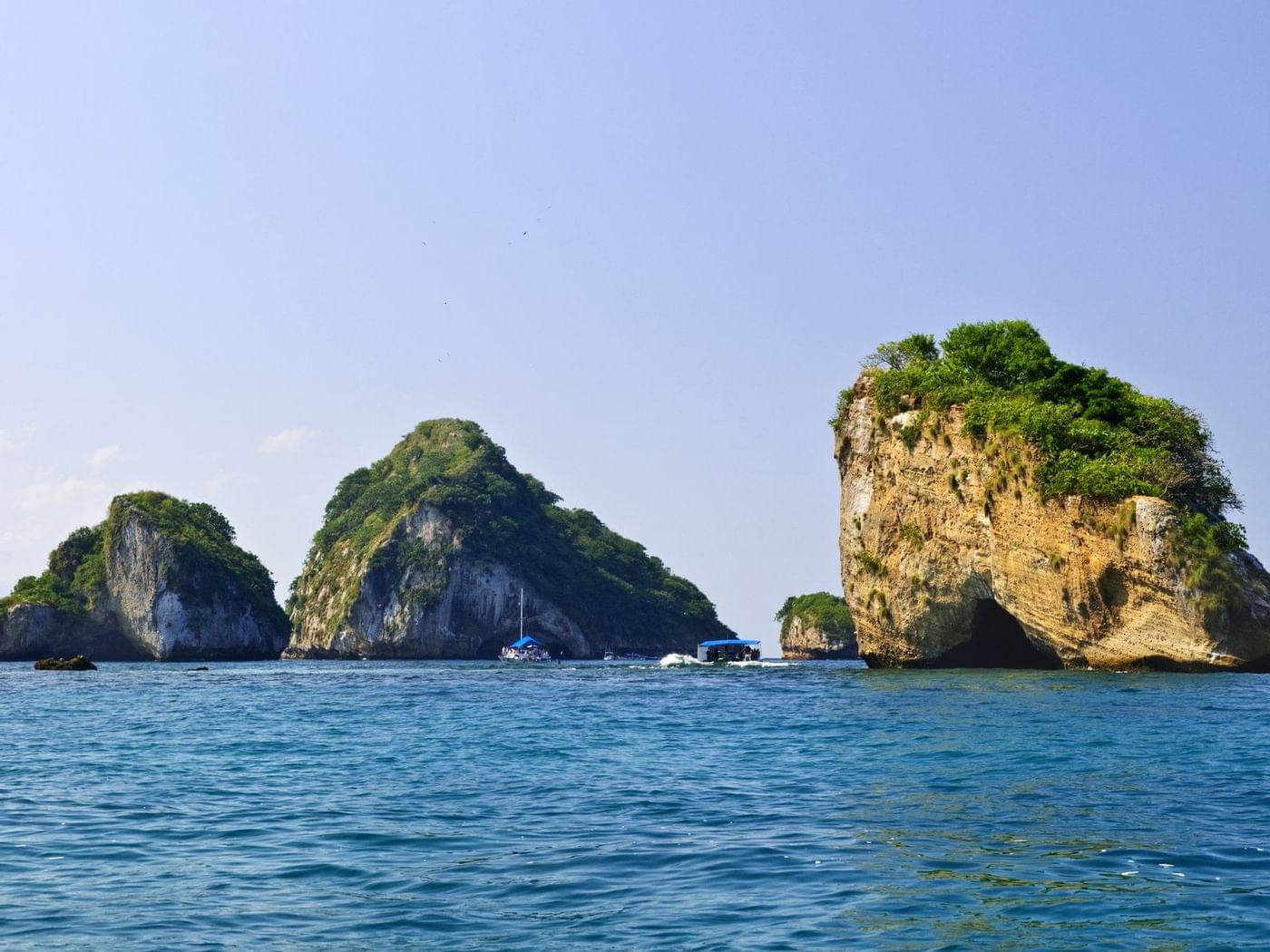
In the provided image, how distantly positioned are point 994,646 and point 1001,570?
8656 millimetres

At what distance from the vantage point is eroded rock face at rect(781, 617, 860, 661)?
168750 mm

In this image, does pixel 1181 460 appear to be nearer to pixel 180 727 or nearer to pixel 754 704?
pixel 754 704

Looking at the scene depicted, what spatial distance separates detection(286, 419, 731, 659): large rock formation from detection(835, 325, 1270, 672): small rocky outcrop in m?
106

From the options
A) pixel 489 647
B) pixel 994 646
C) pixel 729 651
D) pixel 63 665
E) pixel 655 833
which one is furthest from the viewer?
pixel 489 647

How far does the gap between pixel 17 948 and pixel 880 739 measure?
743 inches

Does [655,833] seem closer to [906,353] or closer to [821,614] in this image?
[906,353]

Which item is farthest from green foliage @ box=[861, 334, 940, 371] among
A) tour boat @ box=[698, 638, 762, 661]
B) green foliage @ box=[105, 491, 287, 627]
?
green foliage @ box=[105, 491, 287, 627]

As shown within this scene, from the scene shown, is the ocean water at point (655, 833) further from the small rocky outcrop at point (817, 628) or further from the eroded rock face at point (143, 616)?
the small rocky outcrop at point (817, 628)

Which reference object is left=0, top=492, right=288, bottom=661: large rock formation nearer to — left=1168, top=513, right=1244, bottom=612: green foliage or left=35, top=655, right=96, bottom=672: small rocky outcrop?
left=35, top=655, right=96, bottom=672: small rocky outcrop

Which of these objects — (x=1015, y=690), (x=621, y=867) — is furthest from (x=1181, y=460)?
(x=621, y=867)

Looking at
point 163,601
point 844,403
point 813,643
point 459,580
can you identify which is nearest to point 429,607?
point 459,580

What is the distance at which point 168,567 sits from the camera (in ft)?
436

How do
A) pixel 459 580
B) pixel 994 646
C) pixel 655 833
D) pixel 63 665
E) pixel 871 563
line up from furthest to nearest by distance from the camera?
1. pixel 459 580
2. pixel 63 665
3. pixel 871 563
4. pixel 994 646
5. pixel 655 833

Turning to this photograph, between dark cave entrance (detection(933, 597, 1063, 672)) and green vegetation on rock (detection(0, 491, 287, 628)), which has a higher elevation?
green vegetation on rock (detection(0, 491, 287, 628))
